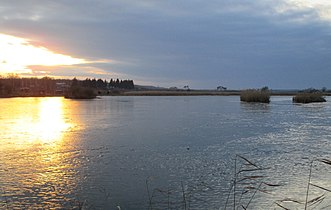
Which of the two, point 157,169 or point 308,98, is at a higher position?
point 308,98

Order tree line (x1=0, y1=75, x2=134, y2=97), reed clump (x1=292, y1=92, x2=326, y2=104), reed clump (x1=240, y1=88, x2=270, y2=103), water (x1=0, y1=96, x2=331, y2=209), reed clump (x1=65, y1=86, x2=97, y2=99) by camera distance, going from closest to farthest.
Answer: water (x1=0, y1=96, x2=331, y2=209) → reed clump (x1=240, y1=88, x2=270, y2=103) → reed clump (x1=292, y1=92, x2=326, y2=104) → reed clump (x1=65, y1=86, x2=97, y2=99) → tree line (x1=0, y1=75, x2=134, y2=97)

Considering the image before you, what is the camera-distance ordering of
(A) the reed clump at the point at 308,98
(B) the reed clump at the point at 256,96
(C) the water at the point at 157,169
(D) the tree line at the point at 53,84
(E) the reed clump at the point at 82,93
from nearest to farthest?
(C) the water at the point at 157,169, (B) the reed clump at the point at 256,96, (A) the reed clump at the point at 308,98, (E) the reed clump at the point at 82,93, (D) the tree line at the point at 53,84

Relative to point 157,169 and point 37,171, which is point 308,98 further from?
point 37,171

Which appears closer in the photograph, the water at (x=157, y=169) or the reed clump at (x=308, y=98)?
the water at (x=157, y=169)

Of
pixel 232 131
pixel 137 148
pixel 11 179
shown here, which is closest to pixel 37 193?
pixel 11 179

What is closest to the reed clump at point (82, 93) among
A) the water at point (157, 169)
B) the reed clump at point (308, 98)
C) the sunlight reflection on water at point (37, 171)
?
the reed clump at point (308, 98)

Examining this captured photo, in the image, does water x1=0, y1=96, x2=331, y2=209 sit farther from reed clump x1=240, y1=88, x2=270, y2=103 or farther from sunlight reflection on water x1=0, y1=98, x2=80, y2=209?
reed clump x1=240, y1=88, x2=270, y2=103

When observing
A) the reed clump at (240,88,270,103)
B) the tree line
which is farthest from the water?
the tree line

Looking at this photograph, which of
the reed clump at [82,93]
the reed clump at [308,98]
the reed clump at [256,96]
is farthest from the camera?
the reed clump at [82,93]

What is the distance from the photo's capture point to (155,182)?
16.6ft

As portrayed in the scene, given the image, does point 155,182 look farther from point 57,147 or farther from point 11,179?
point 57,147

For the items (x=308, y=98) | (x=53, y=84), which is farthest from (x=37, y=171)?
(x=53, y=84)

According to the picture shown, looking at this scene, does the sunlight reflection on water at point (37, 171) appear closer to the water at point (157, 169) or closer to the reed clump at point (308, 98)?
the water at point (157, 169)

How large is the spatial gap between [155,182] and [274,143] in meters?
4.58
